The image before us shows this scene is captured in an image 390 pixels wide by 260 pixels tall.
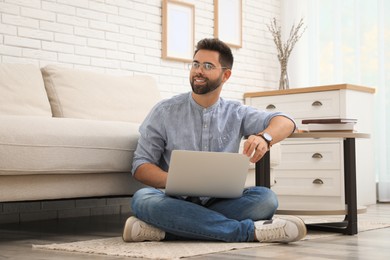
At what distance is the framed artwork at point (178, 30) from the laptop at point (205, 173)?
7.31ft

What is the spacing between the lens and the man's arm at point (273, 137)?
2.51 meters

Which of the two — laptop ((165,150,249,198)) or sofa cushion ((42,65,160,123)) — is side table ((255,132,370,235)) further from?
sofa cushion ((42,65,160,123))

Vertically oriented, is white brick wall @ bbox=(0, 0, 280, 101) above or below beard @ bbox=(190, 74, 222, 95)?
above

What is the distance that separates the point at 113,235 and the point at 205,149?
60 cm

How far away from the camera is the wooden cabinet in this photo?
4.65m

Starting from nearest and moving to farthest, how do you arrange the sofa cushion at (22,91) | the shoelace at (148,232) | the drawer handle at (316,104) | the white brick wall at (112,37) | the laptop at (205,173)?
the laptop at (205,173) < the shoelace at (148,232) < the sofa cushion at (22,91) < the white brick wall at (112,37) < the drawer handle at (316,104)

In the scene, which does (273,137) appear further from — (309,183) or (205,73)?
(309,183)

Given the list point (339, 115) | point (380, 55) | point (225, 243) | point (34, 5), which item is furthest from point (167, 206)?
point (380, 55)

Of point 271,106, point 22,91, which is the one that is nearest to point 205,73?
point 22,91

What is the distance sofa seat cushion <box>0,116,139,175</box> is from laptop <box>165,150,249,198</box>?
45cm

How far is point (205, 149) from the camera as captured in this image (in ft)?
9.16

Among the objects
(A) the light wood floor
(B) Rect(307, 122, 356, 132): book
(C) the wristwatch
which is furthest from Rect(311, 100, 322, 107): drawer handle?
(C) the wristwatch

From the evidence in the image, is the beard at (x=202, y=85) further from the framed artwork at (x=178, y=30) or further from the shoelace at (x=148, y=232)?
the framed artwork at (x=178, y=30)

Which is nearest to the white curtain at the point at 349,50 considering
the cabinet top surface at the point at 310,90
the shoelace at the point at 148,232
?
the cabinet top surface at the point at 310,90
